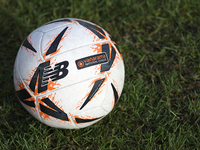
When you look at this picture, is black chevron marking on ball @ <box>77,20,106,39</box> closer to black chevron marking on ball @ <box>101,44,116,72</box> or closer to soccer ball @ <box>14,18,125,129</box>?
soccer ball @ <box>14,18,125,129</box>

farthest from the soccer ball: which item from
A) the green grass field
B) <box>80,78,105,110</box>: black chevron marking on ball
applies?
the green grass field

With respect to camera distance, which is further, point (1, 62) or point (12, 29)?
point (12, 29)

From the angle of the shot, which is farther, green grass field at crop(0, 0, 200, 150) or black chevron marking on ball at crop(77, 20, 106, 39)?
green grass field at crop(0, 0, 200, 150)

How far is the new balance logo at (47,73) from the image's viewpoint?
2123 millimetres

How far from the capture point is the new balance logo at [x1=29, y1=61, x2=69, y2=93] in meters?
2.12

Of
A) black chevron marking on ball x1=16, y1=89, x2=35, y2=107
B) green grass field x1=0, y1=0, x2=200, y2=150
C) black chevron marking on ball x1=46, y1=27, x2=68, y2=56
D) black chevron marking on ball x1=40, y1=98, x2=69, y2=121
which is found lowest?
green grass field x1=0, y1=0, x2=200, y2=150

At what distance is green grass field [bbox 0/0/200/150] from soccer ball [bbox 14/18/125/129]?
48 centimetres

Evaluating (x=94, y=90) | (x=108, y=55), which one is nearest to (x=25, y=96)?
(x=94, y=90)

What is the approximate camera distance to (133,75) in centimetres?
329

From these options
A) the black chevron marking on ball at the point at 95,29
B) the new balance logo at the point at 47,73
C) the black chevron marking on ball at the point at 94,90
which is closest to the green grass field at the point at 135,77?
the black chevron marking on ball at the point at 94,90

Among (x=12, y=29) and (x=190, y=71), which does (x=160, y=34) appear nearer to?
(x=190, y=71)

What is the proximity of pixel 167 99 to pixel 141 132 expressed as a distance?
2.12 feet

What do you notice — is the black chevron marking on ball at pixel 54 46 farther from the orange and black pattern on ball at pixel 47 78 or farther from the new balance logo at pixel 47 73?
the new balance logo at pixel 47 73

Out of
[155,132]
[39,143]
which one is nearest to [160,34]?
[155,132]
